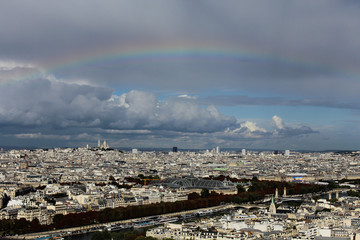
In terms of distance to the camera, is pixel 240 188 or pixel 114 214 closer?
pixel 114 214

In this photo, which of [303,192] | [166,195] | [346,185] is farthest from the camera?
[346,185]

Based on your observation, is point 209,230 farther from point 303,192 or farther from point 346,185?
point 346,185

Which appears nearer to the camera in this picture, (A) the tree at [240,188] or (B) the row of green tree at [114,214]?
(B) the row of green tree at [114,214]

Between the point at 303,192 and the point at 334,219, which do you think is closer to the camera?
the point at 334,219

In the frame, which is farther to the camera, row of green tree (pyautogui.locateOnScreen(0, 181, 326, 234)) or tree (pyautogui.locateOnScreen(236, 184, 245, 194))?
tree (pyautogui.locateOnScreen(236, 184, 245, 194))

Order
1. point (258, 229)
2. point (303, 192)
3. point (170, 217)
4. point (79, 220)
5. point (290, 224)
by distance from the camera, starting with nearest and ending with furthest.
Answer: point (258, 229) < point (290, 224) < point (79, 220) < point (170, 217) < point (303, 192)

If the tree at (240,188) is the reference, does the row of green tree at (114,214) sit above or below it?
below

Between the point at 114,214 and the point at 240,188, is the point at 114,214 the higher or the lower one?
the lower one

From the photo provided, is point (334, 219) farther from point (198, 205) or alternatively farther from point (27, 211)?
point (27, 211)

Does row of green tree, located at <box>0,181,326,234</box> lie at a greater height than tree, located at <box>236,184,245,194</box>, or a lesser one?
lesser

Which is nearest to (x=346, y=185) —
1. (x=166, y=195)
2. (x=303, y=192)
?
(x=303, y=192)
